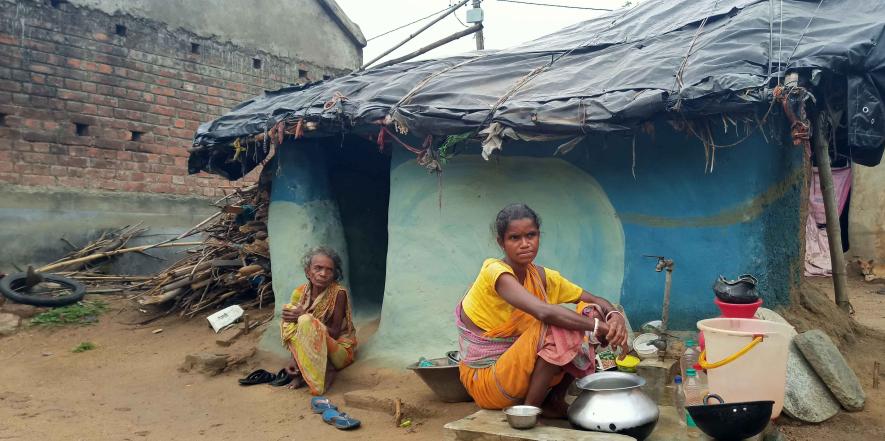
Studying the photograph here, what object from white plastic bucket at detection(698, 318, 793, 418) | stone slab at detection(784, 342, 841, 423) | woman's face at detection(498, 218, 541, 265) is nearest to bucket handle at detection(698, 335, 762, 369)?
white plastic bucket at detection(698, 318, 793, 418)

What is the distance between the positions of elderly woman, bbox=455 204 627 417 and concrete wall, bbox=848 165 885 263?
27.9 feet

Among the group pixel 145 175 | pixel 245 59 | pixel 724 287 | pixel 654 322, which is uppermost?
pixel 245 59

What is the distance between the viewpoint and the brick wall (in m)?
7.59

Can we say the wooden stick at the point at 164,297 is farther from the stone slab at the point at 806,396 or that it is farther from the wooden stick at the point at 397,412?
the stone slab at the point at 806,396

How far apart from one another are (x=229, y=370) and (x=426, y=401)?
2.11 meters

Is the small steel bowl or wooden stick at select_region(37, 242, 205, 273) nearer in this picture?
the small steel bowl

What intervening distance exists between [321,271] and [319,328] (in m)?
0.42

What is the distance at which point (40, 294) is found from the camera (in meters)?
6.88

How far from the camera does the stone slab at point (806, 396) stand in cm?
330

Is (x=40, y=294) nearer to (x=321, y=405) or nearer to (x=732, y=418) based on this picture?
(x=321, y=405)

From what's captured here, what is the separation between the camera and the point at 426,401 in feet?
13.1

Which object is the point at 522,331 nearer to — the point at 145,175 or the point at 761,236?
the point at 761,236

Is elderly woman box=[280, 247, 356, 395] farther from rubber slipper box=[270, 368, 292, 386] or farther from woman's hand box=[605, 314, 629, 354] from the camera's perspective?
woman's hand box=[605, 314, 629, 354]

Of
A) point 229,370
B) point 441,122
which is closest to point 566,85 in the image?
point 441,122
